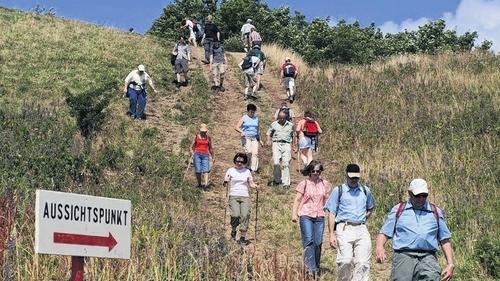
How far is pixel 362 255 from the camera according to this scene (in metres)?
8.46

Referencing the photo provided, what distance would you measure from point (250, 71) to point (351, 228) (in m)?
13.2

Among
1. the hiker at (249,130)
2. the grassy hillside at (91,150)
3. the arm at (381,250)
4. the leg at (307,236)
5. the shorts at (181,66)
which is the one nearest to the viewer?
the grassy hillside at (91,150)

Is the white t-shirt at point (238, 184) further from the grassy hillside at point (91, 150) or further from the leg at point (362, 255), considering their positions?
the leg at point (362, 255)

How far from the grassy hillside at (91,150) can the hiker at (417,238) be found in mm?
1788

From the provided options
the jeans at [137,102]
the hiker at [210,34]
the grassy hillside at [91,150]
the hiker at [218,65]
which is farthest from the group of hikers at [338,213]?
the hiker at [210,34]

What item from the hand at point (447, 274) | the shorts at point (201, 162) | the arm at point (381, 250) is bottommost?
the hand at point (447, 274)

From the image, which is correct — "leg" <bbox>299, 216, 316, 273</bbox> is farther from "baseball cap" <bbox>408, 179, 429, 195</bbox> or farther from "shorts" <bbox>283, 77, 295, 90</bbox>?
"shorts" <bbox>283, 77, 295, 90</bbox>

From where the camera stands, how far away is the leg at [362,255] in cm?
842

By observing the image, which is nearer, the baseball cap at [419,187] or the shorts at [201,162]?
the baseball cap at [419,187]

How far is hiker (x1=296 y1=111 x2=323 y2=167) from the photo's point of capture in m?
15.3

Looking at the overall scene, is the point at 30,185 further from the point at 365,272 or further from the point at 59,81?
the point at 59,81

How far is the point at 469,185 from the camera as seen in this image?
1371 centimetres

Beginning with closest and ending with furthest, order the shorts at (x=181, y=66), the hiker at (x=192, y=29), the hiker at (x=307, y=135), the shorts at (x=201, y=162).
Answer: the shorts at (x=201, y=162), the hiker at (x=307, y=135), the shorts at (x=181, y=66), the hiker at (x=192, y=29)

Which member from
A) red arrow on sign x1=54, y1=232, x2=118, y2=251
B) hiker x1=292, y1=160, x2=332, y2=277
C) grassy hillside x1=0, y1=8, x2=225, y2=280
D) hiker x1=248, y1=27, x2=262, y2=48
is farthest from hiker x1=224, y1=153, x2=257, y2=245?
hiker x1=248, y1=27, x2=262, y2=48
